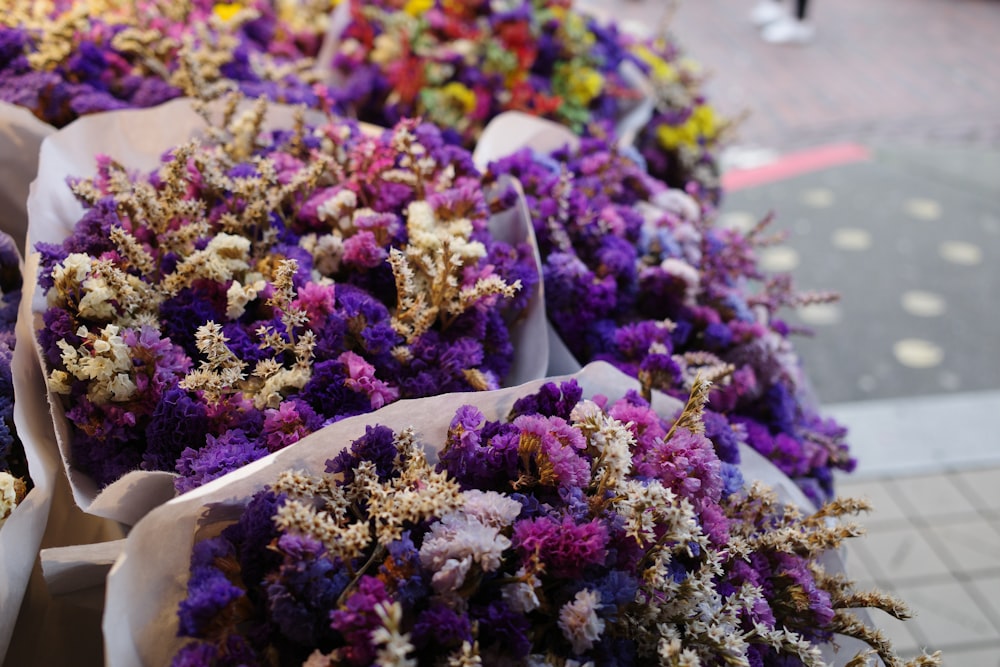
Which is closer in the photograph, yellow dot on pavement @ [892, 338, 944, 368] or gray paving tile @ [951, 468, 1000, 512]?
gray paving tile @ [951, 468, 1000, 512]

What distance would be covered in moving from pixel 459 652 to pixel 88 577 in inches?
17.8

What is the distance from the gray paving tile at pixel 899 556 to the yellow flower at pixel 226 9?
7.91 ft

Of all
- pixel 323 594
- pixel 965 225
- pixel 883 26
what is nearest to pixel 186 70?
pixel 323 594

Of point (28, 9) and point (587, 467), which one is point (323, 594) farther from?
point (28, 9)

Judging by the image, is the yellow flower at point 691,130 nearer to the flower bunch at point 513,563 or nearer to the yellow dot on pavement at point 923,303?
the flower bunch at point 513,563

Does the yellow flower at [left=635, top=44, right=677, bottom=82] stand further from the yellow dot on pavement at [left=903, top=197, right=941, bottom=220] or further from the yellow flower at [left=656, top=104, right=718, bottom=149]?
the yellow dot on pavement at [left=903, top=197, right=941, bottom=220]

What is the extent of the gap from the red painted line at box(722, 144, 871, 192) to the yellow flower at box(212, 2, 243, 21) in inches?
125

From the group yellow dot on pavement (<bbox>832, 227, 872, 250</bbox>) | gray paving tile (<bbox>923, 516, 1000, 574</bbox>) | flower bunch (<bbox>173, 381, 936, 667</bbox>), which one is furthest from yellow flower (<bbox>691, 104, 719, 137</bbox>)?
yellow dot on pavement (<bbox>832, 227, 872, 250</bbox>)

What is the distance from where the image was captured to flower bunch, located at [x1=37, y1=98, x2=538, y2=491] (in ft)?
3.01

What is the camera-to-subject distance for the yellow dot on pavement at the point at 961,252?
386 centimetres

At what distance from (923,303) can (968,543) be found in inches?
57.5

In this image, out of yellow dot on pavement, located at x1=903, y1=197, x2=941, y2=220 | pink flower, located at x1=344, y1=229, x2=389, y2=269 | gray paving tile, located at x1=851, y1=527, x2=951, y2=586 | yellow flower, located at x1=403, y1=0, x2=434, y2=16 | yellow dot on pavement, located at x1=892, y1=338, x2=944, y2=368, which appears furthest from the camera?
yellow dot on pavement, located at x1=903, y1=197, x2=941, y2=220

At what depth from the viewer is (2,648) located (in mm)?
854

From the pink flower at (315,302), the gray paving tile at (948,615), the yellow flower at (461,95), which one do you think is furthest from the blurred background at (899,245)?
the pink flower at (315,302)
